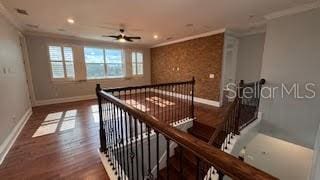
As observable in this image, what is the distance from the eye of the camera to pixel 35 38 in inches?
217

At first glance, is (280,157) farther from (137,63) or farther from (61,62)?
(61,62)

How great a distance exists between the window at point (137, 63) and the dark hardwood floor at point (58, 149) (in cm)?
421

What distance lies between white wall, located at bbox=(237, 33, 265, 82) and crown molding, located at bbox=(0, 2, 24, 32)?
6921 millimetres

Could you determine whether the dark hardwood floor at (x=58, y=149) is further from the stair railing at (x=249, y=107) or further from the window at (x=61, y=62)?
the window at (x=61, y=62)

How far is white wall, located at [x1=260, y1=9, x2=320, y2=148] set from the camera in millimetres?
3148

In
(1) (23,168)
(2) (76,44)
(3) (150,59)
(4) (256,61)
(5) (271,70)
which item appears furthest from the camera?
(3) (150,59)

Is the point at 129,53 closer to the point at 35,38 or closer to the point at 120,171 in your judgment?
the point at 35,38

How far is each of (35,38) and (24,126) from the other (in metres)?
3.49

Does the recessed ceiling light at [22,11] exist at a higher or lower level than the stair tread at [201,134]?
higher

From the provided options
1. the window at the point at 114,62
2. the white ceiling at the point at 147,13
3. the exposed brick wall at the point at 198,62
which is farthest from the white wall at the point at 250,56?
the window at the point at 114,62

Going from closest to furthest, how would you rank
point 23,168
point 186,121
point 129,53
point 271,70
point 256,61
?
point 23,168, point 271,70, point 186,121, point 256,61, point 129,53

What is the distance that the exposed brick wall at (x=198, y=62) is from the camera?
17.4 feet

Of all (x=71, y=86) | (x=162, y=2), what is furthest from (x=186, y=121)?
(x=71, y=86)

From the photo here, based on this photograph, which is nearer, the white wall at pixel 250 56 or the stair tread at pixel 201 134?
the stair tread at pixel 201 134
